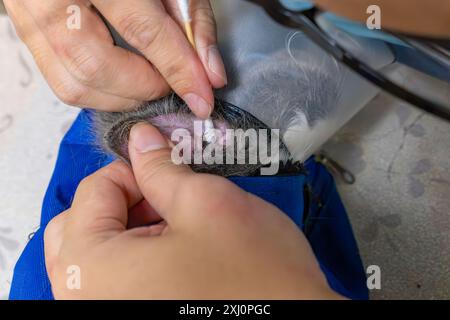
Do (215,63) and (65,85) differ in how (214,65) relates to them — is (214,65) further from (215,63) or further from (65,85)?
(65,85)

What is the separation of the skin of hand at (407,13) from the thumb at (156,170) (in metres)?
0.18

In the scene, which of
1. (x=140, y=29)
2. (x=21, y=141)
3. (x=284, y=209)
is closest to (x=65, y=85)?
(x=140, y=29)

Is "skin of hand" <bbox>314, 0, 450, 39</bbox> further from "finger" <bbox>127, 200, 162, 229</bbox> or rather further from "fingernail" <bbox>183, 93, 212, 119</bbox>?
"finger" <bbox>127, 200, 162, 229</bbox>

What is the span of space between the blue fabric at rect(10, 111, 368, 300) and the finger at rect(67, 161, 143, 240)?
0.10m

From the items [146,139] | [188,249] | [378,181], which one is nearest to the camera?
[188,249]

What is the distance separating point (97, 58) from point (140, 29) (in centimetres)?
6

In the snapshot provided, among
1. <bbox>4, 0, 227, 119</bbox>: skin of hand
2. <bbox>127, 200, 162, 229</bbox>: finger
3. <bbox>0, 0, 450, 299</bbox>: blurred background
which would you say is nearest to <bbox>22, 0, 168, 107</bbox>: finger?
<bbox>4, 0, 227, 119</bbox>: skin of hand

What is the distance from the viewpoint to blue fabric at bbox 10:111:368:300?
1.55 ft

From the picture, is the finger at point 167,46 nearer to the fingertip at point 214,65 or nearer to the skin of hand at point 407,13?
the fingertip at point 214,65

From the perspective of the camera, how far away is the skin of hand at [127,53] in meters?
0.41

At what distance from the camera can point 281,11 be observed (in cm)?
42

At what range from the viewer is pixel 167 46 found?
0.41 meters

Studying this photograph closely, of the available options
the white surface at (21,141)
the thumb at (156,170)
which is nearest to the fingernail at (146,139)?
the thumb at (156,170)

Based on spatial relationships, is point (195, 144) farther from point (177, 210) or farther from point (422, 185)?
point (422, 185)
